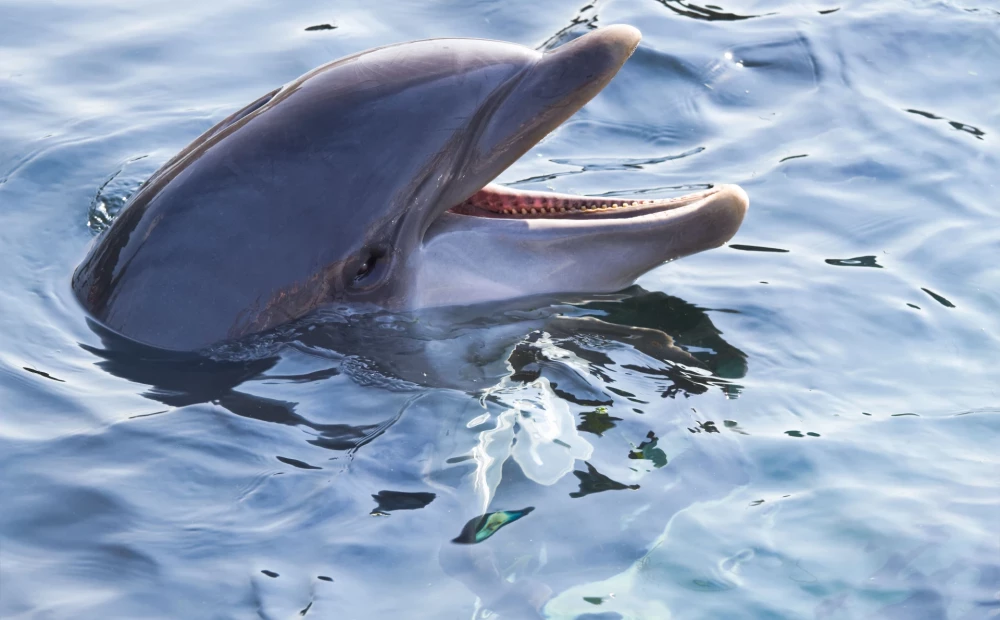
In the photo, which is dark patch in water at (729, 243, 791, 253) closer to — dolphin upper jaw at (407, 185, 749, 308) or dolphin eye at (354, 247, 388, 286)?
dolphin upper jaw at (407, 185, 749, 308)

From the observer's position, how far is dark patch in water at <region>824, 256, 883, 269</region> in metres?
7.08

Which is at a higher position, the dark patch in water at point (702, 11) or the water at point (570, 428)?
the dark patch in water at point (702, 11)

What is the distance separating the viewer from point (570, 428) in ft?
17.3

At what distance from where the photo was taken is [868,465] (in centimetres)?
523

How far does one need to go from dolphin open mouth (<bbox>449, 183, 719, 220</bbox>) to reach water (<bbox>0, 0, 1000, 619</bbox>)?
496 mm

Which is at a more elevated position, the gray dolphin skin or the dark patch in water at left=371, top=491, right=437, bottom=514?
the gray dolphin skin

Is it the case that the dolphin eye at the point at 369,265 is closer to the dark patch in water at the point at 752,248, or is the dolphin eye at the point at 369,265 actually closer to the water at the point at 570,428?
the water at the point at 570,428

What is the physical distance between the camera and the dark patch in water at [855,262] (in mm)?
7078

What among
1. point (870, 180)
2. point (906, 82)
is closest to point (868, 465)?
point (870, 180)

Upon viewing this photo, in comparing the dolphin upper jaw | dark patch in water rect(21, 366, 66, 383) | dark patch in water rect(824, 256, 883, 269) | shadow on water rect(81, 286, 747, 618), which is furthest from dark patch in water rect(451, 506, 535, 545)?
dark patch in water rect(824, 256, 883, 269)

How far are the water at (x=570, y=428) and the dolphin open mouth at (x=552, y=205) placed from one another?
1.63 ft

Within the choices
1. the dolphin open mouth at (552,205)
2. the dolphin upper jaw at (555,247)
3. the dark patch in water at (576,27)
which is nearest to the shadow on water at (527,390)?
the dolphin upper jaw at (555,247)

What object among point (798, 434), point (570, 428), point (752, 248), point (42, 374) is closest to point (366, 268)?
point (570, 428)

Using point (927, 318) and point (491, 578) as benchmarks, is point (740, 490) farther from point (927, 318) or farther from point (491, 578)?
point (927, 318)
